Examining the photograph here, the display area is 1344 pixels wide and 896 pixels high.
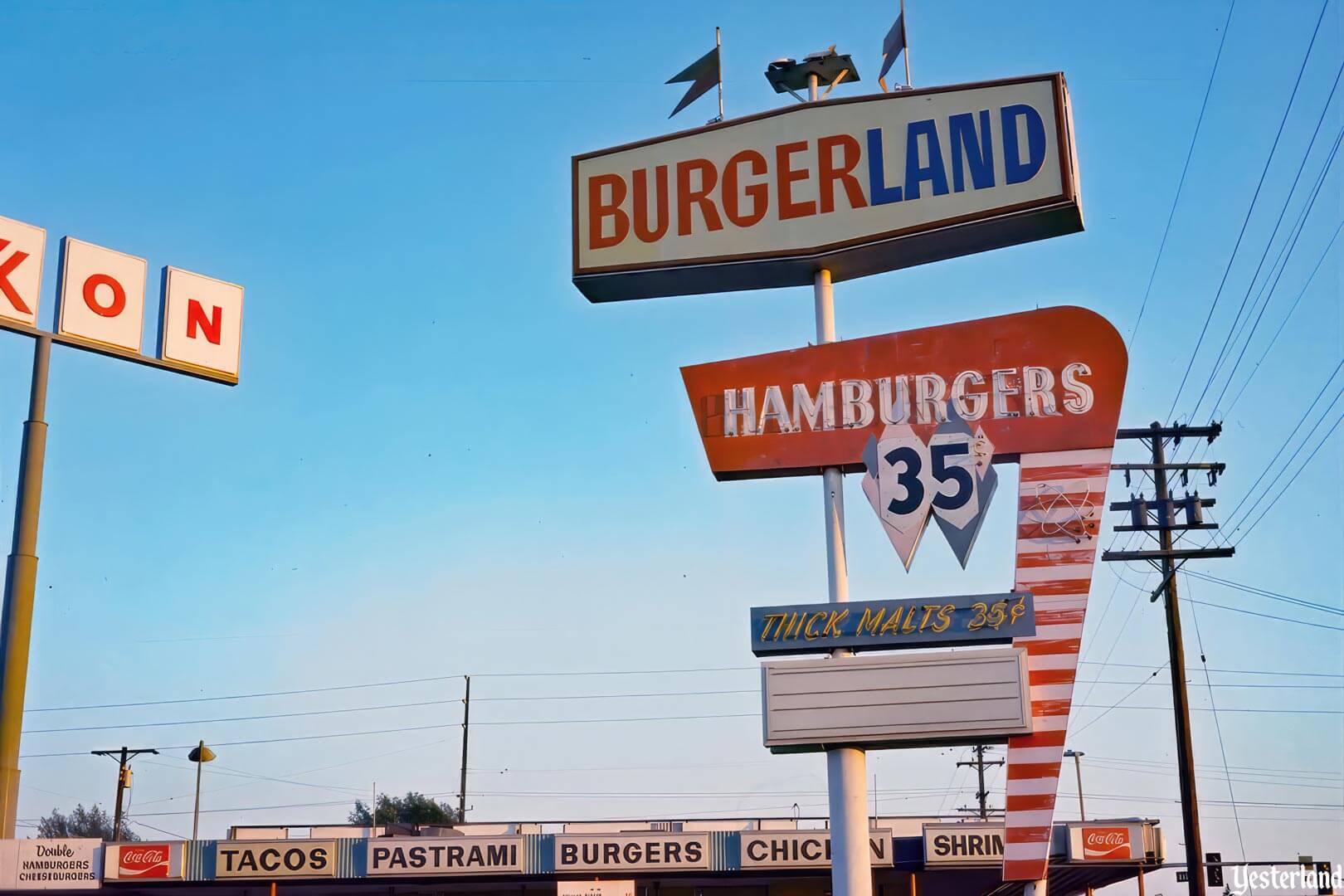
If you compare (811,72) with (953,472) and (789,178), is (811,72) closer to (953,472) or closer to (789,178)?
(789,178)

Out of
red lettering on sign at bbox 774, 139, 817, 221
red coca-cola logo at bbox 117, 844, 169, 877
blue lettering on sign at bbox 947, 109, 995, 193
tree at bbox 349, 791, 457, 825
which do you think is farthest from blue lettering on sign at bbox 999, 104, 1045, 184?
tree at bbox 349, 791, 457, 825

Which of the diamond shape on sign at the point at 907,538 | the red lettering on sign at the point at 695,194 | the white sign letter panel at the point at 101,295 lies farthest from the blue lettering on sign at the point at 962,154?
the white sign letter panel at the point at 101,295

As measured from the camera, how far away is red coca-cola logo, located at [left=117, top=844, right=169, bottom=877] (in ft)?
93.1

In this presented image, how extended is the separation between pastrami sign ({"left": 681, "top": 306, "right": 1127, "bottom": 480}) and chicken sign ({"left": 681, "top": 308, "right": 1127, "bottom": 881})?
1 centimetres

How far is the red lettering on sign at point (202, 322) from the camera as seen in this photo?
13.0m

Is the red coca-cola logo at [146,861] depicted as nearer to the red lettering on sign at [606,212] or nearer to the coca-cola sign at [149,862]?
the coca-cola sign at [149,862]

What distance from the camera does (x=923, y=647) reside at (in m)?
16.8

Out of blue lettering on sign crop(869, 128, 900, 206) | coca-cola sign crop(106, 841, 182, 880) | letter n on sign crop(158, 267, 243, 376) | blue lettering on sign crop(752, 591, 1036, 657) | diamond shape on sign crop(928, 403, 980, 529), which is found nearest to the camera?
letter n on sign crop(158, 267, 243, 376)

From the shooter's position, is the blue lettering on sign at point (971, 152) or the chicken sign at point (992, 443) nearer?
the chicken sign at point (992, 443)

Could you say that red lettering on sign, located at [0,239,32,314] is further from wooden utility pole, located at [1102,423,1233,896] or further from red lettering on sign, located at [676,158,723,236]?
wooden utility pole, located at [1102,423,1233,896]

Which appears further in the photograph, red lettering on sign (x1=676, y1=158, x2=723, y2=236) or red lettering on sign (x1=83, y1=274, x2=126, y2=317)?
red lettering on sign (x1=676, y1=158, x2=723, y2=236)

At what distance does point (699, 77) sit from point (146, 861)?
19.6 metres

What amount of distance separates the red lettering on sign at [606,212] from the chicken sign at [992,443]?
2839 millimetres

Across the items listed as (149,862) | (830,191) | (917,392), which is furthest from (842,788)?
(149,862)
